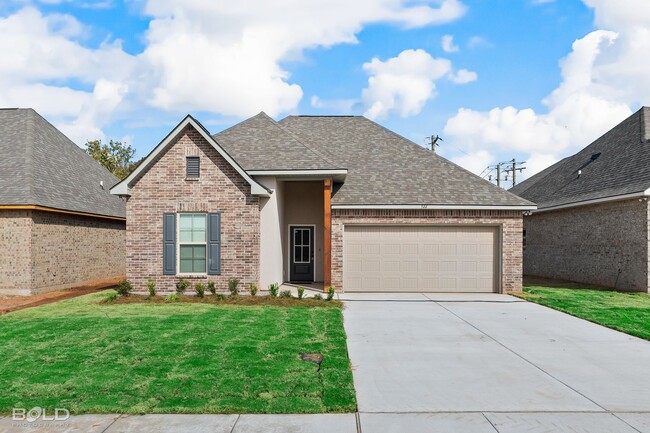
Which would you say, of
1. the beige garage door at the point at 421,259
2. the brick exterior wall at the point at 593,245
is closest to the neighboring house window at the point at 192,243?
the beige garage door at the point at 421,259

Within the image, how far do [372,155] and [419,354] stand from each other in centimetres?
1242

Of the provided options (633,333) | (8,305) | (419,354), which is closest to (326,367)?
(419,354)

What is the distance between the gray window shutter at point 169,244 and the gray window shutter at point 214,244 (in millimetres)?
1128

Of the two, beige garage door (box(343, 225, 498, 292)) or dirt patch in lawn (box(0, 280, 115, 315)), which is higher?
beige garage door (box(343, 225, 498, 292))

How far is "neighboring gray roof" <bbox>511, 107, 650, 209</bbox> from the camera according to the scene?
17.8 meters

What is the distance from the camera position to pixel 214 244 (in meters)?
14.4

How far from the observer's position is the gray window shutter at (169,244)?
47.0ft

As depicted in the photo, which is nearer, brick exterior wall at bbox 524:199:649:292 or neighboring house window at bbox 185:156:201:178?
neighboring house window at bbox 185:156:201:178

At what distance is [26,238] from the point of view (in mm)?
15086

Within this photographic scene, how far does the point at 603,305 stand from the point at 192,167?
13.2 m

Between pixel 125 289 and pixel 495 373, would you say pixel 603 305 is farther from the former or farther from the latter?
pixel 125 289

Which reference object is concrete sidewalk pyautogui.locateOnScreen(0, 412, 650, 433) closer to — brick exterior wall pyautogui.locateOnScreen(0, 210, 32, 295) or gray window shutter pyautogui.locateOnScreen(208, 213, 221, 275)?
gray window shutter pyautogui.locateOnScreen(208, 213, 221, 275)

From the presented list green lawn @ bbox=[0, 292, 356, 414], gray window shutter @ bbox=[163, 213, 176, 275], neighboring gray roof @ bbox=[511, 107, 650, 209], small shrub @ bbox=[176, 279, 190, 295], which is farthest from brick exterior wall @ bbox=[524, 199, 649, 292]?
gray window shutter @ bbox=[163, 213, 176, 275]

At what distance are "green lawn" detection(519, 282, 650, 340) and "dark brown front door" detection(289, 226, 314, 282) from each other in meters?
7.97
